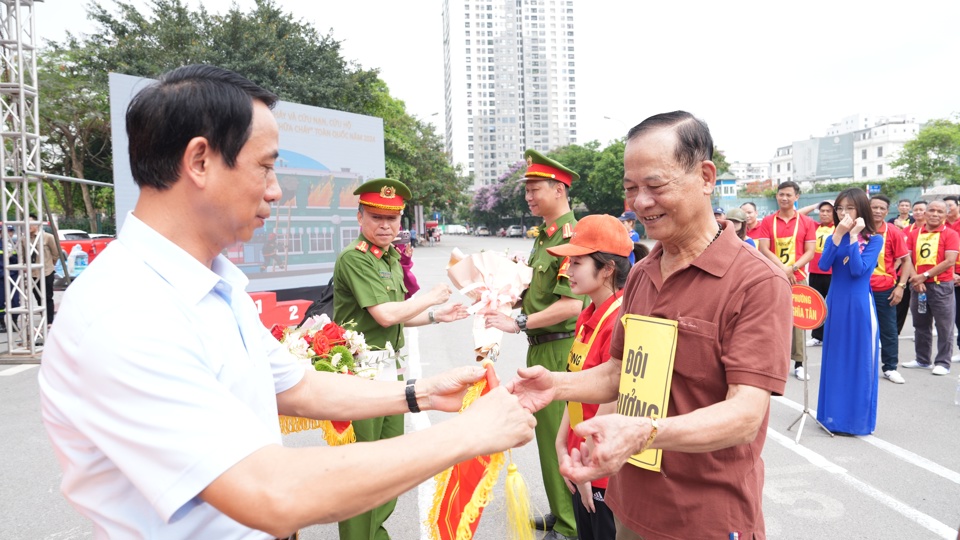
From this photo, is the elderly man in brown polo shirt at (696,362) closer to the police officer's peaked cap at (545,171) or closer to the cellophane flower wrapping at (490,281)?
the cellophane flower wrapping at (490,281)

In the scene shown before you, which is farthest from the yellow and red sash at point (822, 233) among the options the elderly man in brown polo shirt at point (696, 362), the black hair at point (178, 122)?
the black hair at point (178, 122)

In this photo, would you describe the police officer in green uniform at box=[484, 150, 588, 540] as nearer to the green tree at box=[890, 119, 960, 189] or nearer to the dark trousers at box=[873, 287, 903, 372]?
the dark trousers at box=[873, 287, 903, 372]

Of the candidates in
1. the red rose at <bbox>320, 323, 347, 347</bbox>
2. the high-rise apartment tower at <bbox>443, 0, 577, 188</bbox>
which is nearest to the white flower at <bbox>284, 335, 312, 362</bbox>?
the red rose at <bbox>320, 323, 347, 347</bbox>

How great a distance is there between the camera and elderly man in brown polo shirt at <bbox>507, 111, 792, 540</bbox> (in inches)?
61.3

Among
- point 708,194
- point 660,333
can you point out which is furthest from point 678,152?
point 660,333

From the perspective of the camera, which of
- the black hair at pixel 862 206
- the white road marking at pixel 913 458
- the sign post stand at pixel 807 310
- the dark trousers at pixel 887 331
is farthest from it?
the dark trousers at pixel 887 331

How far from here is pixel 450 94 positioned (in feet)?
414

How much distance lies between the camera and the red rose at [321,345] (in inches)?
125

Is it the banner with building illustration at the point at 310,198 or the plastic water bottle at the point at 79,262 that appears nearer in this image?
the banner with building illustration at the point at 310,198

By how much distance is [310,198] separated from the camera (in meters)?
9.47

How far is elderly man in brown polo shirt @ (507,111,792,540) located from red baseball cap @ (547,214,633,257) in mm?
943

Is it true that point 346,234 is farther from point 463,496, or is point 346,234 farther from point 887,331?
point 463,496

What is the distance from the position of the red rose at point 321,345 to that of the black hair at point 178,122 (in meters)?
1.97

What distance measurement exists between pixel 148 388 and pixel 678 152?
1.50 meters
